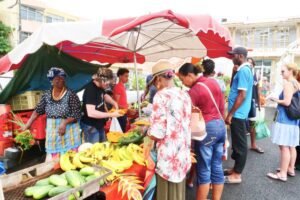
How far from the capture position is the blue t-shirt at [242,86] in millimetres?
3537

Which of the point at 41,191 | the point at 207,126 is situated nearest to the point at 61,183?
the point at 41,191

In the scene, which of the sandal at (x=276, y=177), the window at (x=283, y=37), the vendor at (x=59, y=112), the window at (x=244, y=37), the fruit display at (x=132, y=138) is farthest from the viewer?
the window at (x=244, y=37)

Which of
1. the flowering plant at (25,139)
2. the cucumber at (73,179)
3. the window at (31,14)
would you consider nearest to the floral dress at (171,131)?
the cucumber at (73,179)

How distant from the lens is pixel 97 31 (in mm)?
2549

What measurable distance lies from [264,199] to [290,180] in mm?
884

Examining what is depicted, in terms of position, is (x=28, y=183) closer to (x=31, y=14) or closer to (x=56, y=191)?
(x=56, y=191)

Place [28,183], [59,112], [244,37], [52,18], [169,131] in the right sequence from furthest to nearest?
[244,37] → [52,18] → [59,112] → [169,131] → [28,183]

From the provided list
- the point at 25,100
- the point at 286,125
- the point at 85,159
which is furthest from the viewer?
the point at 25,100

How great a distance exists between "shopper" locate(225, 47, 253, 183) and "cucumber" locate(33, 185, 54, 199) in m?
2.57

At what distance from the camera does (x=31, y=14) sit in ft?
77.6

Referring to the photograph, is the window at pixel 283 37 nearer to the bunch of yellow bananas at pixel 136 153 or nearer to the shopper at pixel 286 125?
the shopper at pixel 286 125

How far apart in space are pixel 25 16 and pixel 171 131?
24561mm

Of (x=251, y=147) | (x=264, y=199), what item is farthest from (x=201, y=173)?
(x=251, y=147)

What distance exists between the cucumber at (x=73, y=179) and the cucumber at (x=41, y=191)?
0.51 feet
